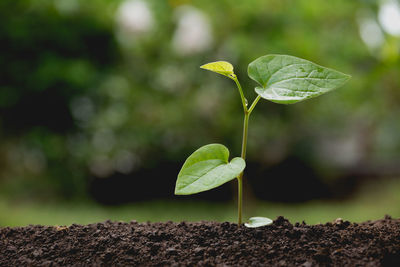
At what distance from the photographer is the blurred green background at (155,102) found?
235cm

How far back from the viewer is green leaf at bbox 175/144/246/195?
0.64 metres

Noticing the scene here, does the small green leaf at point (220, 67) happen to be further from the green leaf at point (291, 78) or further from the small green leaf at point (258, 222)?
the small green leaf at point (258, 222)

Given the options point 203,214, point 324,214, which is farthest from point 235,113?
point 324,214

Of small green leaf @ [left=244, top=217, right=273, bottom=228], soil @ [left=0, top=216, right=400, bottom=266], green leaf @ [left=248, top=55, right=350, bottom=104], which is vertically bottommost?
soil @ [left=0, top=216, right=400, bottom=266]

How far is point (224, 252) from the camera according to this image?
69 cm

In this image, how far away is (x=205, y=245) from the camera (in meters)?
0.72

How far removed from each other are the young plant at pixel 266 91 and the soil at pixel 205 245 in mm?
66

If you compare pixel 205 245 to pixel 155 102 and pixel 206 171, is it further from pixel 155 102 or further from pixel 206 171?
pixel 155 102

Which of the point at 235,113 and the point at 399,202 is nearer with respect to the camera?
the point at 235,113

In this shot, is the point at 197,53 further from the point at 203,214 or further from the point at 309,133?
the point at 309,133

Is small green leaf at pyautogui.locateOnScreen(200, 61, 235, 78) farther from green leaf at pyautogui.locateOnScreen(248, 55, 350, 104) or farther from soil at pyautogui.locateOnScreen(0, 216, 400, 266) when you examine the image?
soil at pyautogui.locateOnScreen(0, 216, 400, 266)

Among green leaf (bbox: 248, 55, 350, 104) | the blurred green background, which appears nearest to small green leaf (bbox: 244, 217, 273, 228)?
green leaf (bbox: 248, 55, 350, 104)

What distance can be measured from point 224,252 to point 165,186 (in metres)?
2.24

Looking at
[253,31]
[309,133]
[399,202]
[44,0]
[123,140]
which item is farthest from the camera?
[309,133]
